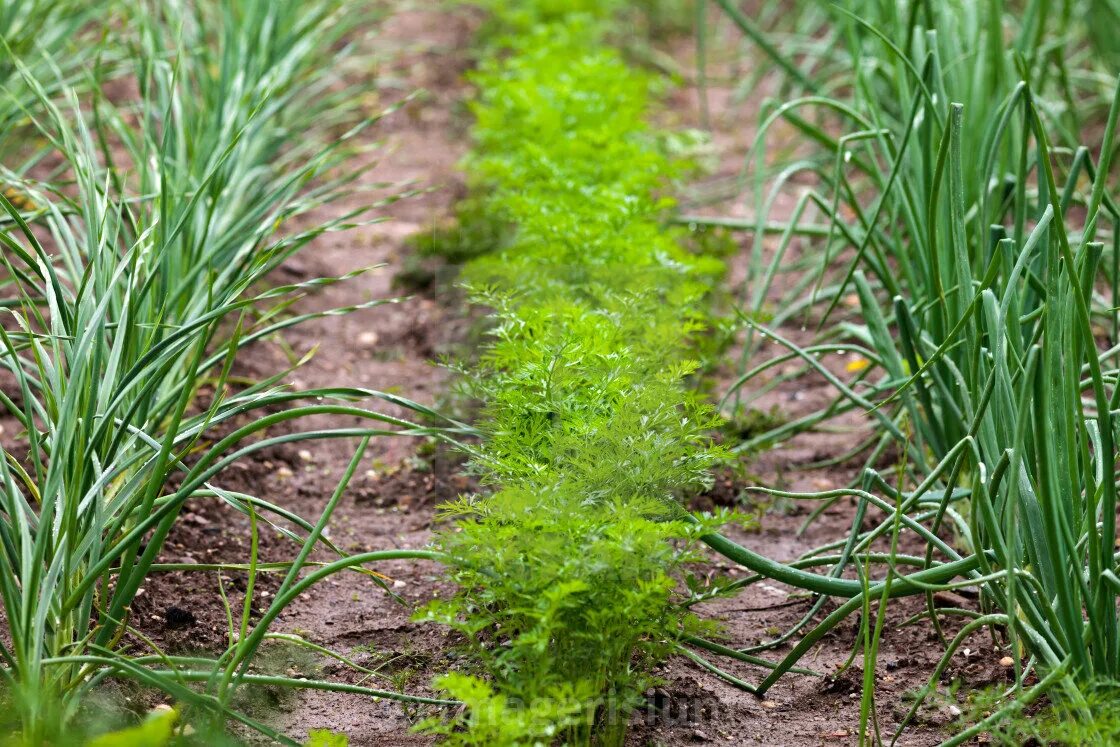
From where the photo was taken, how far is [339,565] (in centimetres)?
171

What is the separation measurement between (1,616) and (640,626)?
114 centimetres

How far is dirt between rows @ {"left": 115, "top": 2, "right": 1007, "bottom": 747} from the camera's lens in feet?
6.73

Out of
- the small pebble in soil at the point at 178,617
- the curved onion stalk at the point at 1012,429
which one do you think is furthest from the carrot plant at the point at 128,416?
the curved onion stalk at the point at 1012,429

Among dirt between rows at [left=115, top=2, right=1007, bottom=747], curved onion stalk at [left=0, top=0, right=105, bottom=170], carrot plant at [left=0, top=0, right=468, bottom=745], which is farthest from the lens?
curved onion stalk at [left=0, top=0, right=105, bottom=170]

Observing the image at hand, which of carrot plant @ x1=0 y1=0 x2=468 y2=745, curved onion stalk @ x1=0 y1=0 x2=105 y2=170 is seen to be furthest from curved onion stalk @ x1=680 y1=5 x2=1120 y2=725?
curved onion stalk @ x1=0 y1=0 x2=105 y2=170

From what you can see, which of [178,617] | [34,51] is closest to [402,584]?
[178,617]

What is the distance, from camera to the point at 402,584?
254 cm

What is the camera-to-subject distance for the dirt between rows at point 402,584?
6.73ft

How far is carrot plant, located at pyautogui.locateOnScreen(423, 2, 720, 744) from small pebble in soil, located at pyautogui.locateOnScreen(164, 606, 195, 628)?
0.54 meters

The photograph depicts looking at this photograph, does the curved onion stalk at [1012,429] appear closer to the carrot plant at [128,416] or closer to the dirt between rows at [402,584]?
the dirt between rows at [402,584]

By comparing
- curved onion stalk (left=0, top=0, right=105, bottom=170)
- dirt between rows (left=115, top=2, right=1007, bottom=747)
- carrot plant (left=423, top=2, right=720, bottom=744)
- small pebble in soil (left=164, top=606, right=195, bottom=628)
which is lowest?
dirt between rows (left=115, top=2, right=1007, bottom=747)

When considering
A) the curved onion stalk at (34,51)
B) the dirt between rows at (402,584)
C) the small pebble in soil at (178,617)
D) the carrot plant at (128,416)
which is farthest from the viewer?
the curved onion stalk at (34,51)

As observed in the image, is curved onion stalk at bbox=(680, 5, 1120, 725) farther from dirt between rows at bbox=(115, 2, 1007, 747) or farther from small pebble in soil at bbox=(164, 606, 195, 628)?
small pebble in soil at bbox=(164, 606, 195, 628)

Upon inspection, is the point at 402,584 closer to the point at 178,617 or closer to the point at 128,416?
the point at 178,617
